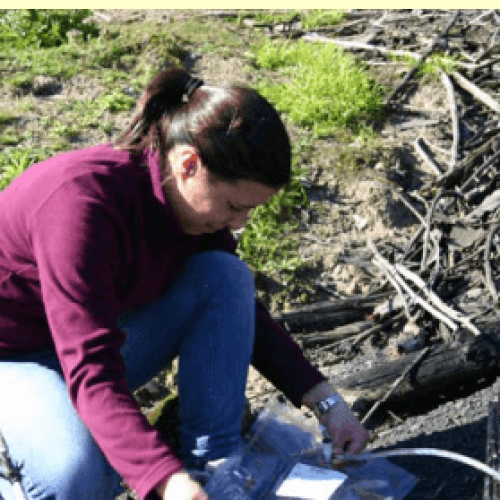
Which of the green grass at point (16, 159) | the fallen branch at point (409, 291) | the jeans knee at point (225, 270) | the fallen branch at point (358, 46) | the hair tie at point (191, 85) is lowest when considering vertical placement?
the fallen branch at point (409, 291)

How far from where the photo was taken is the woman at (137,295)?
1.88m

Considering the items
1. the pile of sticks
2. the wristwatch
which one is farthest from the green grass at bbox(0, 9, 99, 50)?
the wristwatch

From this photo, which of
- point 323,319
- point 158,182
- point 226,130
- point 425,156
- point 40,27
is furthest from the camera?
point 40,27

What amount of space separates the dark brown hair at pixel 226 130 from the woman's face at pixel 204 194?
2cm

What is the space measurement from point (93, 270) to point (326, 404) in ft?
2.94

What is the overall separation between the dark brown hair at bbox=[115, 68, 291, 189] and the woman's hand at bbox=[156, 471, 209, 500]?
74 centimetres

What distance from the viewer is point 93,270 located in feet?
6.25

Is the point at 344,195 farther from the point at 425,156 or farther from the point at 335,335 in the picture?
the point at 335,335

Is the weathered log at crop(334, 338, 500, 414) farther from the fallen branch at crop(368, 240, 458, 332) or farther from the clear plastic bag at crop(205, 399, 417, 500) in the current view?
the clear plastic bag at crop(205, 399, 417, 500)

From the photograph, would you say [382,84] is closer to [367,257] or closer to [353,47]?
[353,47]

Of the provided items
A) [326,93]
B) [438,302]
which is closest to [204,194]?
[438,302]

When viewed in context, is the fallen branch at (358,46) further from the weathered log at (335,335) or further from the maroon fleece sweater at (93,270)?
the maroon fleece sweater at (93,270)

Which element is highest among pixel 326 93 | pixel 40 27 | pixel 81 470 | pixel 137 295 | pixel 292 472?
pixel 40 27

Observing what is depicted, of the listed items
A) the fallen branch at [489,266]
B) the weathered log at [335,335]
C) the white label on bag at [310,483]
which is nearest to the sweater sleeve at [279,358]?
the white label on bag at [310,483]
